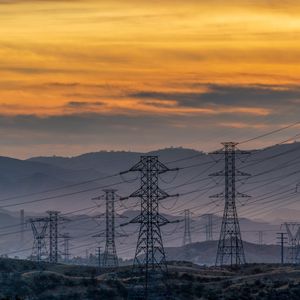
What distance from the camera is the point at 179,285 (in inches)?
5694

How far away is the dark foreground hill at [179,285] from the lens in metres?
136

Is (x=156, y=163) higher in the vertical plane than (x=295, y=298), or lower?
higher

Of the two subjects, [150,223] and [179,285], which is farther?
[179,285]

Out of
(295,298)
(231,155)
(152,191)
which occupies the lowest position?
(295,298)

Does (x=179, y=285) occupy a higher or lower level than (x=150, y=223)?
lower

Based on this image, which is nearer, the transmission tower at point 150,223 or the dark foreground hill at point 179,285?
the transmission tower at point 150,223

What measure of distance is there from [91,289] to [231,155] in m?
43.2

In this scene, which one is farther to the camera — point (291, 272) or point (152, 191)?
point (291, 272)

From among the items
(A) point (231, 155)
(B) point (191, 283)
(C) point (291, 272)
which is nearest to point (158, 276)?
(B) point (191, 283)

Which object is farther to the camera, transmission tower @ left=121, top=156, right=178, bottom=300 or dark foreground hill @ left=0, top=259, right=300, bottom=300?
dark foreground hill @ left=0, top=259, right=300, bottom=300

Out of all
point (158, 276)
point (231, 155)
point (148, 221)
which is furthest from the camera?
point (231, 155)

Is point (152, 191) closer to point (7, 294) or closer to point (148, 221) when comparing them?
point (148, 221)

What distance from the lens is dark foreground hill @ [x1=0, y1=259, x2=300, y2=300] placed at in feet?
447

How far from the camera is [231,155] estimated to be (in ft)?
585
